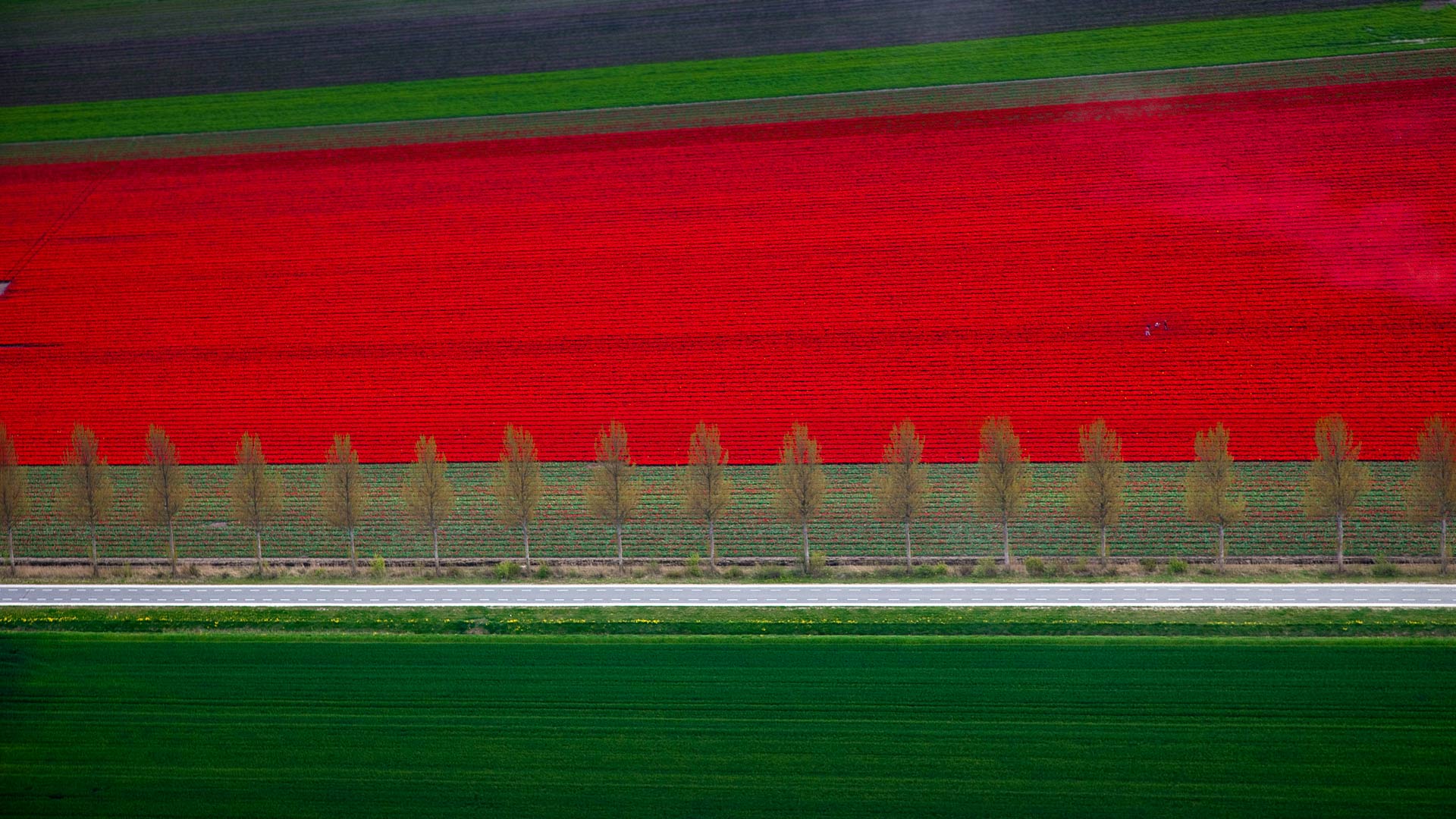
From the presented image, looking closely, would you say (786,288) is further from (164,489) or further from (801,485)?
(164,489)

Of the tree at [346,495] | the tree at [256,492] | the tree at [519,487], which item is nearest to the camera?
the tree at [519,487]

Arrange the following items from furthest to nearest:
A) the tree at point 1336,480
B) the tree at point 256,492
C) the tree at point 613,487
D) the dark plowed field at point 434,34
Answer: the dark plowed field at point 434,34
the tree at point 256,492
the tree at point 613,487
the tree at point 1336,480

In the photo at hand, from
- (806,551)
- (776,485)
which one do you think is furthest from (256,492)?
(806,551)

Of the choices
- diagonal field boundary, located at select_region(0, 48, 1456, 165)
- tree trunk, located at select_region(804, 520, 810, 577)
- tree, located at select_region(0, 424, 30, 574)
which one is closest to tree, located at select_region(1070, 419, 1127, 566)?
tree trunk, located at select_region(804, 520, 810, 577)

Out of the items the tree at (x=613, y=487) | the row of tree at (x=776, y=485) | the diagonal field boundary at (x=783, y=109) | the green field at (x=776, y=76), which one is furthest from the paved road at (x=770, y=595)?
the green field at (x=776, y=76)

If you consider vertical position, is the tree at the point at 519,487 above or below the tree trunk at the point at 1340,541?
above

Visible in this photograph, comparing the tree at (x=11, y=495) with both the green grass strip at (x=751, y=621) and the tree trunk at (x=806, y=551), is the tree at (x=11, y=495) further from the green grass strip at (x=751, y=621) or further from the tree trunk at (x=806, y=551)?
the tree trunk at (x=806, y=551)
